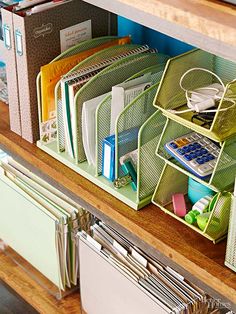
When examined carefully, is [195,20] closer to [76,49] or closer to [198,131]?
[198,131]

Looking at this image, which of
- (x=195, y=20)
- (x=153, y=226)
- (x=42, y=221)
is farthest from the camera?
(x=42, y=221)

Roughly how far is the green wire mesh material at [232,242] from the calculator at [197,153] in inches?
3.6

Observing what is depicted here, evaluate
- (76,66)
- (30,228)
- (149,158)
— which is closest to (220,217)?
(149,158)

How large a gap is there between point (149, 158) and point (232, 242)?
258mm

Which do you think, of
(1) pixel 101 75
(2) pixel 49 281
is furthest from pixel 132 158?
(2) pixel 49 281

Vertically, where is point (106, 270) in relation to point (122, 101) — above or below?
below

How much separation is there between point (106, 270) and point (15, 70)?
19.0 inches

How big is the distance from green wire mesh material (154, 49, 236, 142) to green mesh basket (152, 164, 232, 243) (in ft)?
0.39

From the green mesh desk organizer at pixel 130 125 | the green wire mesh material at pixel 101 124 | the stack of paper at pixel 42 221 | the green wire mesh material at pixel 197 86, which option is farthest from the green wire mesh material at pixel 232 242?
the stack of paper at pixel 42 221

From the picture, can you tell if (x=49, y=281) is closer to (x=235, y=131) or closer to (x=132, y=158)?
(x=132, y=158)

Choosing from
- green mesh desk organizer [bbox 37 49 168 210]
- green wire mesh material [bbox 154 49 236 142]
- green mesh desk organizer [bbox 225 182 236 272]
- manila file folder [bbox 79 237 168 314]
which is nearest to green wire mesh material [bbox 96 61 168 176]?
green mesh desk organizer [bbox 37 49 168 210]

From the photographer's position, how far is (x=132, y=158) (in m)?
1.36

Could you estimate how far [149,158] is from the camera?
1325mm

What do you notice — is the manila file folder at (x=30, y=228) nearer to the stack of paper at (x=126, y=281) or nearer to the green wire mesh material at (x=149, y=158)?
the stack of paper at (x=126, y=281)
